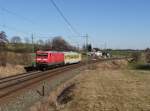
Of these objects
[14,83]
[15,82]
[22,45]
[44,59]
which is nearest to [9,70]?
[44,59]

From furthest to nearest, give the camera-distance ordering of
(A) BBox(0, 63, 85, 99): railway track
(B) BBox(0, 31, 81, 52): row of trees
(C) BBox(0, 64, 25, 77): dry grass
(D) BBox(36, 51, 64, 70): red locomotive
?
1. (B) BBox(0, 31, 81, 52): row of trees
2. (D) BBox(36, 51, 64, 70): red locomotive
3. (C) BBox(0, 64, 25, 77): dry grass
4. (A) BBox(0, 63, 85, 99): railway track

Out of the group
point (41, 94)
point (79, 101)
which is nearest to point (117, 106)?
point (79, 101)

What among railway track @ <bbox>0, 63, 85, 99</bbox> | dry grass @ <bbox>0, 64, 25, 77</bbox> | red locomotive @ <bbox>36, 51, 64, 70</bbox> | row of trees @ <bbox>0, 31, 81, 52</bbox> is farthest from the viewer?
row of trees @ <bbox>0, 31, 81, 52</bbox>

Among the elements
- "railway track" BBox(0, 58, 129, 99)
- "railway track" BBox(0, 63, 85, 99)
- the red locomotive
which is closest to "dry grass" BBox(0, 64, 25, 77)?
the red locomotive

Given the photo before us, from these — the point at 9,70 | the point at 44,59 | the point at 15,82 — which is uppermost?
the point at 44,59

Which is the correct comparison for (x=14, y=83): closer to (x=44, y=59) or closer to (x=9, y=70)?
(x=9, y=70)

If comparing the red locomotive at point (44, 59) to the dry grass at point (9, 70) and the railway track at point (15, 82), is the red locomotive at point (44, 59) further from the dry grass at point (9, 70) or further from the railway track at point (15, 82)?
the railway track at point (15, 82)

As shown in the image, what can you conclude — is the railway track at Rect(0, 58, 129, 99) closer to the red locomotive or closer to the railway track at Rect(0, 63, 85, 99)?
the railway track at Rect(0, 63, 85, 99)

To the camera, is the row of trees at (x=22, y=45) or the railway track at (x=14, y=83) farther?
the row of trees at (x=22, y=45)

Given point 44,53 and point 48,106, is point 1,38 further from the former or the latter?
point 48,106

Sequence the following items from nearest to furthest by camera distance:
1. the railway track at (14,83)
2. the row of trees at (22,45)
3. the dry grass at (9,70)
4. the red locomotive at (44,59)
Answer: the railway track at (14,83), the dry grass at (9,70), the red locomotive at (44,59), the row of trees at (22,45)

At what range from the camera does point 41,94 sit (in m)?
25.2

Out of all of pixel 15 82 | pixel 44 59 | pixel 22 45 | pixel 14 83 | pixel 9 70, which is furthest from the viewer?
pixel 22 45

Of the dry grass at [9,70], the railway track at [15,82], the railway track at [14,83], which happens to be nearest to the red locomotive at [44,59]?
the dry grass at [9,70]
